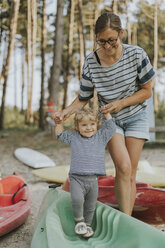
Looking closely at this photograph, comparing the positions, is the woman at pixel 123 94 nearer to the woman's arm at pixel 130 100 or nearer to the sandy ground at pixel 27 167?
the woman's arm at pixel 130 100

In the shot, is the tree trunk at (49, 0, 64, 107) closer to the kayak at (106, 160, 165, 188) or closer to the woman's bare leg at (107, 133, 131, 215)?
the kayak at (106, 160, 165, 188)

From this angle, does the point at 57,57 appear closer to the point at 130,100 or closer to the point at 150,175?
the point at 150,175

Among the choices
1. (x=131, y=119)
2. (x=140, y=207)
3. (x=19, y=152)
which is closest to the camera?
(x=131, y=119)

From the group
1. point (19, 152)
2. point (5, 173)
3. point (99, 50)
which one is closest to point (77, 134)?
point (99, 50)

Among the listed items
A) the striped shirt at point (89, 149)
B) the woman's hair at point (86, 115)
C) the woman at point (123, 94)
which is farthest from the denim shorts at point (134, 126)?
the woman's hair at point (86, 115)

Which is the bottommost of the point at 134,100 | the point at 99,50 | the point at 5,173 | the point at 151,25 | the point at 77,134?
the point at 5,173

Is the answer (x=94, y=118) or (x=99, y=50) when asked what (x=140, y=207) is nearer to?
(x=94, y=118)

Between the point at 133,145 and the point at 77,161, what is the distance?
482mm

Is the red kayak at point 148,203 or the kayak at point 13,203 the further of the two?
the red kayak at point 148,203

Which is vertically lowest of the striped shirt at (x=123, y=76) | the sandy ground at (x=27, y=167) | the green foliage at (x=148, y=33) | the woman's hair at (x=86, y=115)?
the sandy ground at (x=27, y=167)

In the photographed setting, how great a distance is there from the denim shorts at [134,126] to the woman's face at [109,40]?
0.53 meters

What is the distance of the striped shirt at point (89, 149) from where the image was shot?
2346mm

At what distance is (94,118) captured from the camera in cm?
241

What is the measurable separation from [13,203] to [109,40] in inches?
78.2
